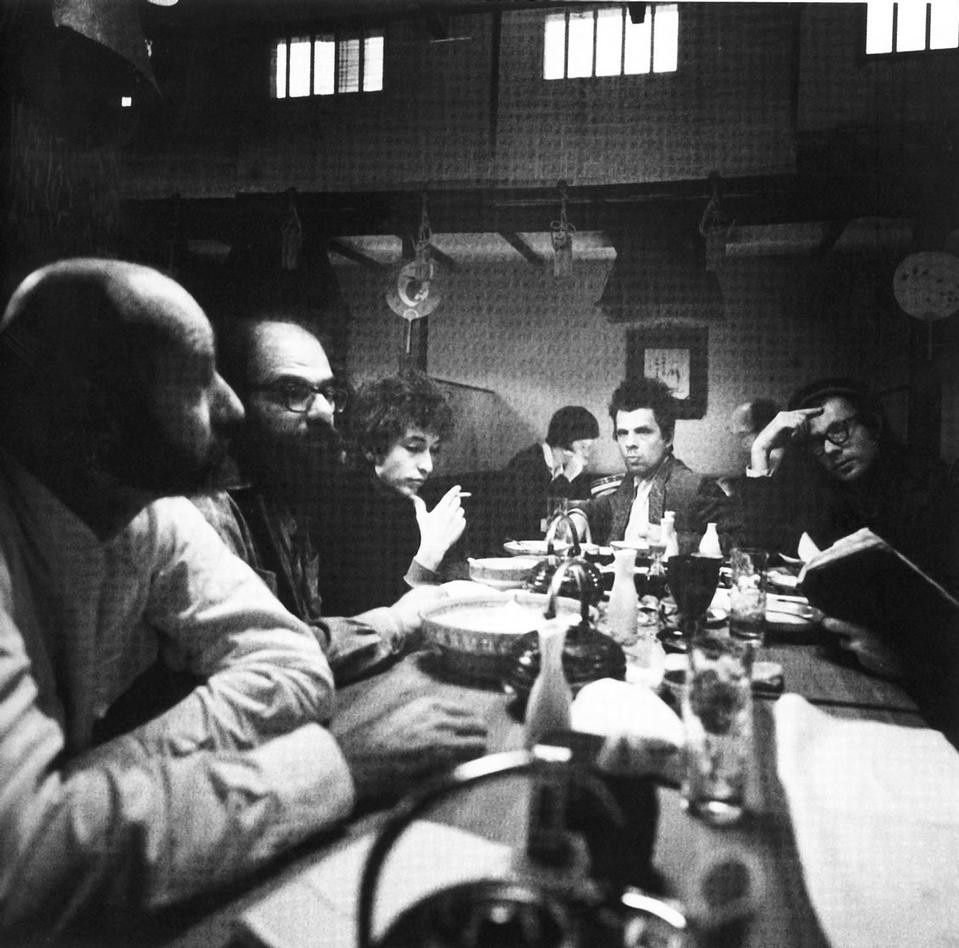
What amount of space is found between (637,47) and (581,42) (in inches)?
3.6

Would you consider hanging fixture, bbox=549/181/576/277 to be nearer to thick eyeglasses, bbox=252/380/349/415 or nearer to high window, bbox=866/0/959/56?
thick eyeglasses, bbox=252/380/349/415

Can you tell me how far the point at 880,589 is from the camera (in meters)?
1.36

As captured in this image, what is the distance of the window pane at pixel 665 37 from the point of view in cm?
124

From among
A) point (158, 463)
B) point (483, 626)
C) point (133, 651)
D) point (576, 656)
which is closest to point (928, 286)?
point (576, 656)

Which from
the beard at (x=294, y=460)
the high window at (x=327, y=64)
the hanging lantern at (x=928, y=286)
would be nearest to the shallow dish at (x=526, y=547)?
the beard at (x=294, y=460)

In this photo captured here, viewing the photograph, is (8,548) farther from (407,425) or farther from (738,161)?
(738,161)

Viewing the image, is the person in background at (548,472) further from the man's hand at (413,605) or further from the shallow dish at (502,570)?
the man's hand at (413,605)

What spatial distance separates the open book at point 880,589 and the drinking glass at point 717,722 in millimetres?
356

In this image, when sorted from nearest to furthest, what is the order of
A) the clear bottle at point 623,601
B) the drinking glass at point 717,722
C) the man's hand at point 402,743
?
the drinking glass at point 717,722, the man's hand at point 402,743, the clear bottle at point 623,601

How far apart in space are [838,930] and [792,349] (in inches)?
33.1

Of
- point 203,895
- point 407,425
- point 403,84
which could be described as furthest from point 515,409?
point 203,895

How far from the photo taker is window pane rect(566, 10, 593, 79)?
125 cm

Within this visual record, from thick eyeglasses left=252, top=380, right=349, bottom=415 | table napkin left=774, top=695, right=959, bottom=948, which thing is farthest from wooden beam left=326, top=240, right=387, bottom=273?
table napkin left=774, top=695, right=959, bottom=948

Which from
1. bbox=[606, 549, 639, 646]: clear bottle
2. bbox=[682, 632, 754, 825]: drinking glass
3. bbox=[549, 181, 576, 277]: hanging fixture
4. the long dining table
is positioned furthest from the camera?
bbox=[606, 549, 639, 646]: clear bottle
